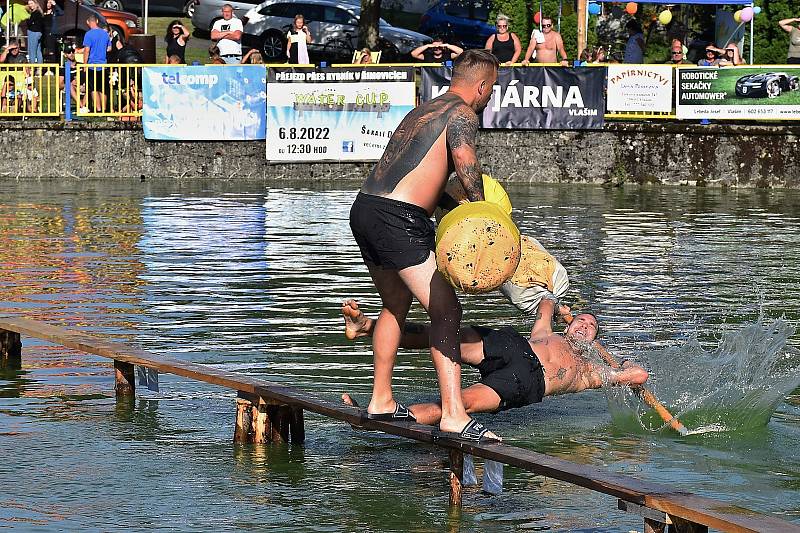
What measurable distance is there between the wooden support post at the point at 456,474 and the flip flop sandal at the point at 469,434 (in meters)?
0.08

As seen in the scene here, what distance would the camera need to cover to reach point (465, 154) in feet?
21.5

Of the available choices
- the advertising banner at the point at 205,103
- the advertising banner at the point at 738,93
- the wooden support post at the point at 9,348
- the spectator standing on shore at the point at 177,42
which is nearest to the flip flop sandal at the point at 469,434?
the wooden support post at the point at 9,348

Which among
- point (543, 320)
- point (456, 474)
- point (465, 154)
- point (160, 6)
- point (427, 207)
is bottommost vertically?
point (456, 474)

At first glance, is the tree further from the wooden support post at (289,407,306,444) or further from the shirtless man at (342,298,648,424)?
the wooden support post at (289,407,306,444)

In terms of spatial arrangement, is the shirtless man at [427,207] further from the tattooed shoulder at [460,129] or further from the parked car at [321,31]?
the parked car at [321,31]

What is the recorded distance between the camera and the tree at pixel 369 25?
34156 millimetres

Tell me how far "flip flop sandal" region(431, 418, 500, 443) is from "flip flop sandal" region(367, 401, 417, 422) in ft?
1.06

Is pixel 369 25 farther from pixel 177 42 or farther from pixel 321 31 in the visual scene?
pixel 177 42

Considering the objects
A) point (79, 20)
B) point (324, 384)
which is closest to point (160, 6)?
point (79, 20)

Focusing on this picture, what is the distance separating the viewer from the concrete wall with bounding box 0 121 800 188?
2373cm

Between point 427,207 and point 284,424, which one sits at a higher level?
point 427,207

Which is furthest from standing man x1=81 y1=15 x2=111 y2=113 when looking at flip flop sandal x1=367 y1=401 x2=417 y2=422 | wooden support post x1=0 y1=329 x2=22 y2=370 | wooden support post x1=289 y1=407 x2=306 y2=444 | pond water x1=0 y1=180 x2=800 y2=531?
flip flop sandal x1=367 y1=401 x2=417 y2=422

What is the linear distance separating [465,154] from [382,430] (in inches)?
50.3

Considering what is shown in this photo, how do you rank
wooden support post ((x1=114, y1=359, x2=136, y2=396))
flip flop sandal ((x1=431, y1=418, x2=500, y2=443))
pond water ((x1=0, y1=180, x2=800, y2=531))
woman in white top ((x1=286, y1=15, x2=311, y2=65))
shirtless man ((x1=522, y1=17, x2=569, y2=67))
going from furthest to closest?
woman in white top ((x1=286, y1=15, x2=311, y2=65))
shirtless man ((x1=522, y1=17, x2=569, y2=67))
wooden support post ((x1=114, y1=359, x2=136, y2=396))
flip flop sandal ((x1=431, y1=418, x2=500, y2=443))
pond water ((x1=0, y1=180, x2=800, y2=531))
